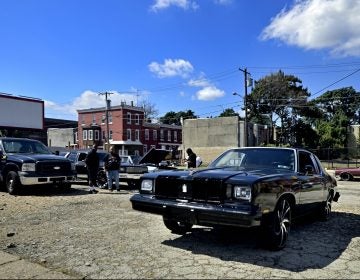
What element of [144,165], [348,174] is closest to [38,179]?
[144,165]

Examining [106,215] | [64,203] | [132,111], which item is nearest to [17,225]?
[106,215]

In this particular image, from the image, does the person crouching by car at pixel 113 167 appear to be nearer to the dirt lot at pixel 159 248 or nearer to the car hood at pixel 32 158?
the car hood at pixel 32 158

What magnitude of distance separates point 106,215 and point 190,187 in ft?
12.2

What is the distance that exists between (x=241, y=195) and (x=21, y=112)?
37514 millimetres

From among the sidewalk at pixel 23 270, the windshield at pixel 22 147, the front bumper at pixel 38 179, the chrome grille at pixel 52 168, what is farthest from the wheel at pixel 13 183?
the sidewalk at pixel 23 270

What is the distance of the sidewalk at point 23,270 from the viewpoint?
518 centimetres

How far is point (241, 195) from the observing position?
19.5ft

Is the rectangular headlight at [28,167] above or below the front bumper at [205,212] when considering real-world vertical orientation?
above

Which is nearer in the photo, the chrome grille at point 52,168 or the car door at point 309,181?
the car door at point 309,181

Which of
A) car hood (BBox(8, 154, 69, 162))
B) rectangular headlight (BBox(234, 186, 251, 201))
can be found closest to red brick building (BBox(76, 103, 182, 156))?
car hood (BBox(8, 154, 69, 162))

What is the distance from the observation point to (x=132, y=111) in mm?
77125

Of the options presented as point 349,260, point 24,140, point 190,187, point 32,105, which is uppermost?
point 32,105

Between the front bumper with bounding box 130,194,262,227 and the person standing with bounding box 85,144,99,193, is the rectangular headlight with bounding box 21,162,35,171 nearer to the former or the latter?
the person standing with bounding box 85,144,99,193

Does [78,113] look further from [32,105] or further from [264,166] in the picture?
[264,166]
